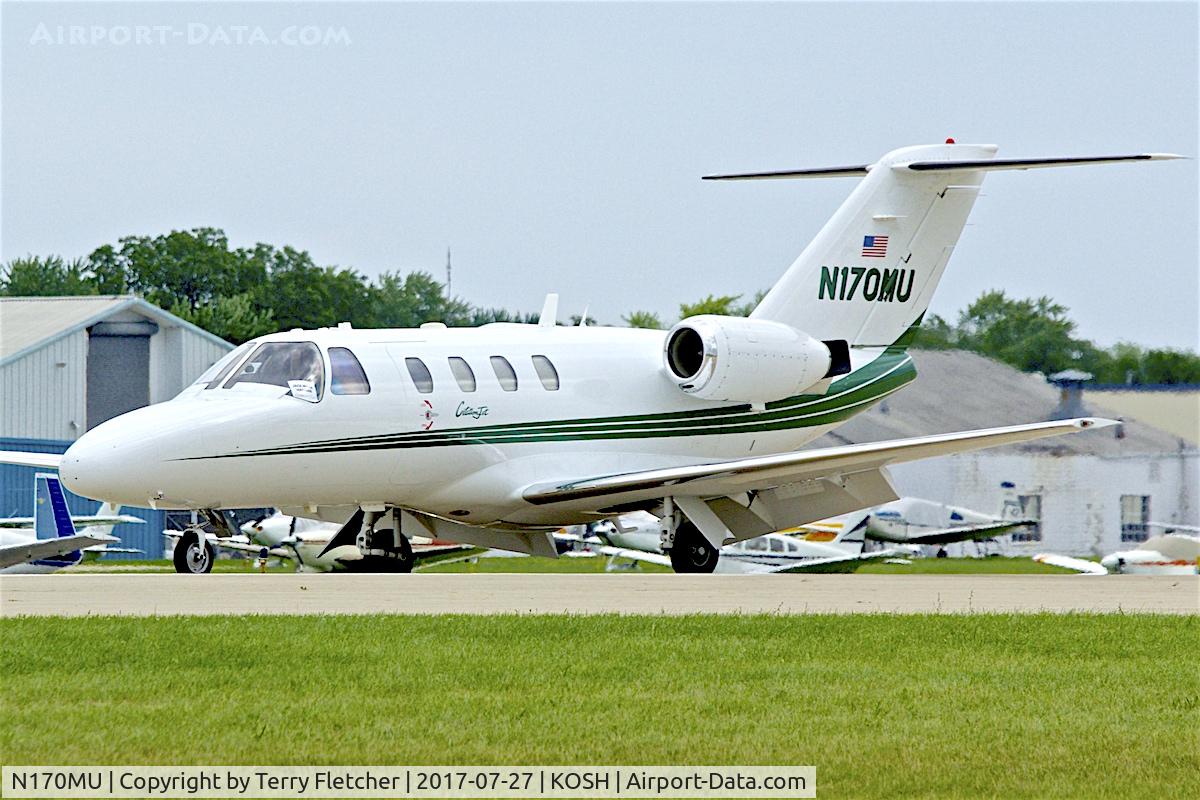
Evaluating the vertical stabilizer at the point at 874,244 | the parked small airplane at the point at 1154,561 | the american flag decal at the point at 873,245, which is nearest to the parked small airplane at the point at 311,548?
the vertical stabilizer at the point at 874,244

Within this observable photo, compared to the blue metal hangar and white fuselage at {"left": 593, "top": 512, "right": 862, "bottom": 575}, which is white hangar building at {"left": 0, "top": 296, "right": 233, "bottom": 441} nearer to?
the blue metal hangar

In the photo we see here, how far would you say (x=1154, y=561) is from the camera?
36.5 meters

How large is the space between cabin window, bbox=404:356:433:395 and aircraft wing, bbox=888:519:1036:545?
612 inches

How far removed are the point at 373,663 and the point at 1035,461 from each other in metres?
36.3

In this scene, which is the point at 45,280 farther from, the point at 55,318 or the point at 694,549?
the point at 694,549

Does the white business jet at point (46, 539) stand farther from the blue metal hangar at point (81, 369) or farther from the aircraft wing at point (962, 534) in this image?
the aircraft wing at point (962, 534)

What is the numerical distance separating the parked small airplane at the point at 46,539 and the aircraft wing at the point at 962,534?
Result: 621 inches

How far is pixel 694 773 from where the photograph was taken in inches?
314

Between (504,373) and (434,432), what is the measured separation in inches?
48.6

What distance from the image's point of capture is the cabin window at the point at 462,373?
67.0 ft

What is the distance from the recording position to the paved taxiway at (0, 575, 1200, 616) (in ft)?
46.1

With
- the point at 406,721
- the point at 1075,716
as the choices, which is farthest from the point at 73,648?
the point at 1075,716

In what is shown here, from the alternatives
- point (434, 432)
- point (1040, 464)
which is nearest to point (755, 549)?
point (1040, 464)

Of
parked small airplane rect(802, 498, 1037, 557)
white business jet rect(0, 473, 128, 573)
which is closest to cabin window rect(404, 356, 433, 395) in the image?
white business jet rect(0, 473, 128, 573)
